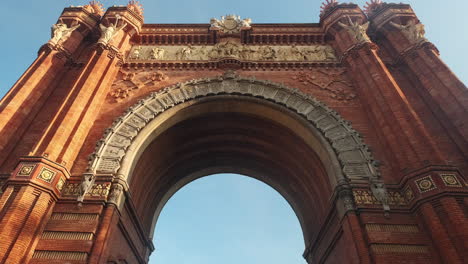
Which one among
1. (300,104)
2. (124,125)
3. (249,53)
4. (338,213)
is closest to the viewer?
(338,213)

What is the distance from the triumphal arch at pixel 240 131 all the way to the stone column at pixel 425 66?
6 cm

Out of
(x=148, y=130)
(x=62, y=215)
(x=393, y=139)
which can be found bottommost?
(x=62, y=215)

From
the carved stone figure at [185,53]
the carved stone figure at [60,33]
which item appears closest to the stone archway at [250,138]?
the carved stone figure at [185,53]

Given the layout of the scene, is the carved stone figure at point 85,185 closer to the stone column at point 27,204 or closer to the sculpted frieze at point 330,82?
the stone column at point 27,204

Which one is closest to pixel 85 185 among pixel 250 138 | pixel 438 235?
pixel 250 138

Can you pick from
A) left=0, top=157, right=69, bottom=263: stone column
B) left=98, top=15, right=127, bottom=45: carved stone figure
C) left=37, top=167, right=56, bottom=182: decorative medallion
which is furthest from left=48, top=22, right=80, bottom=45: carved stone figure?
left=37, top=167, right=56, bottom=182: decorative medallion

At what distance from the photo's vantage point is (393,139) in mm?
9477

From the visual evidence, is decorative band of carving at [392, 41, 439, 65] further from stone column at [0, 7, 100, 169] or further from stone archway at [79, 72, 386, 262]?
stone column at [0, 7, 100, 169]

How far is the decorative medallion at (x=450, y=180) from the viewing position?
785cm

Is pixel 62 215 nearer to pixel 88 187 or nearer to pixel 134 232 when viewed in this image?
pixel 88 187

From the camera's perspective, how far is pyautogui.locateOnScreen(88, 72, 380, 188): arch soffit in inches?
371

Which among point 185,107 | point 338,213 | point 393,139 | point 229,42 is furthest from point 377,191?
point 229,42

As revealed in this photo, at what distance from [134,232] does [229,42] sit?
952cm

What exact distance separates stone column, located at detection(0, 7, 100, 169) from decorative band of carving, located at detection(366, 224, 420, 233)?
1108 cm
